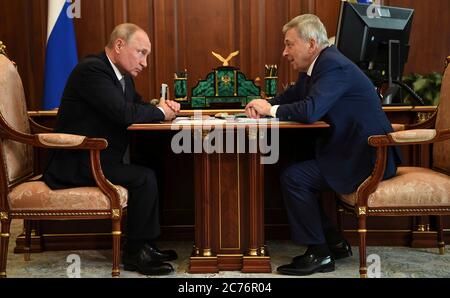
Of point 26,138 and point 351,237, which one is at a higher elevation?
point 26,138

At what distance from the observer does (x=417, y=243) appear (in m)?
3.52

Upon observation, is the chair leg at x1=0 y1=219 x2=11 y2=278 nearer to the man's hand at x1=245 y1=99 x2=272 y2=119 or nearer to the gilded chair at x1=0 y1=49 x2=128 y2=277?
the gilded chair at x1=0 y1=49 x2=128 y2=277

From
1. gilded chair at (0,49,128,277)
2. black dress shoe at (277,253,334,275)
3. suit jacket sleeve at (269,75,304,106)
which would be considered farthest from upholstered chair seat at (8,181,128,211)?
suit jacket sleeve at (269,75,304,106)

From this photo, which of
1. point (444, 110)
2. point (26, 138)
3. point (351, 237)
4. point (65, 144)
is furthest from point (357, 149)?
point (26, 138)

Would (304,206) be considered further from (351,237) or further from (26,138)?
(26,138)

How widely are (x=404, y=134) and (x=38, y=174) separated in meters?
2.12

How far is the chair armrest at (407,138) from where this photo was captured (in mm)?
2756

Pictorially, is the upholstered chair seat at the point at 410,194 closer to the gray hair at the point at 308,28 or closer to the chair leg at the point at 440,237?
the chair leg at the point at 440,237

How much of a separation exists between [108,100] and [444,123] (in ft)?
5.95

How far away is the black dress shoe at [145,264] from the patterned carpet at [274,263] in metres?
0.04

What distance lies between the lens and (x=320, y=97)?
285 cm

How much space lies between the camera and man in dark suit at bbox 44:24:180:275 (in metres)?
2.91

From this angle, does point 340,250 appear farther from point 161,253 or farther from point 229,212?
point 161,253
